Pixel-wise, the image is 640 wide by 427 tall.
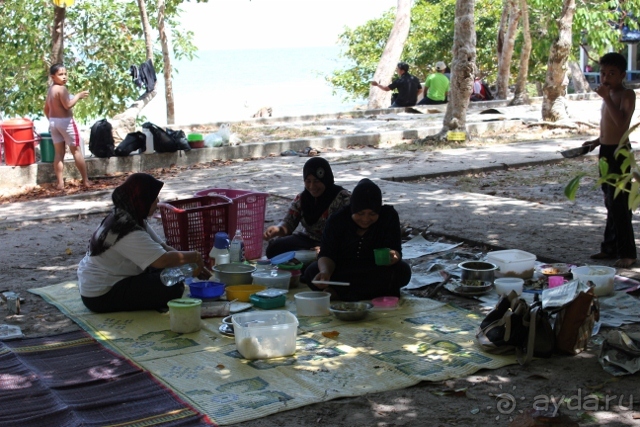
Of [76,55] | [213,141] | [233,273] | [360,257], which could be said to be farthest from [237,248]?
[76,55]

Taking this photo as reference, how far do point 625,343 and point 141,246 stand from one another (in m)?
3.06

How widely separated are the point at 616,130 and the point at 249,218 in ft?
10.1

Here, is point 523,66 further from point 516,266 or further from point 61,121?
point 516,266

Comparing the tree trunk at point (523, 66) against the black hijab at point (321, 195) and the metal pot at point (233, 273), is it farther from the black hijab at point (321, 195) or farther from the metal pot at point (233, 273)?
the metal pot at point (233, 273)

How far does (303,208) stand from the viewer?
673 centimetres

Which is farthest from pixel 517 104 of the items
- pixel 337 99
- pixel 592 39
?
pixel 337 99

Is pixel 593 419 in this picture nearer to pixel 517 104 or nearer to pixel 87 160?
pixel 87 160

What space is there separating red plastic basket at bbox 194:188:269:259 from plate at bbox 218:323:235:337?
64.8 inches

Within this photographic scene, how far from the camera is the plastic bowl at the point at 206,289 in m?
5.93

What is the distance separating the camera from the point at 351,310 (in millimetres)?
5395

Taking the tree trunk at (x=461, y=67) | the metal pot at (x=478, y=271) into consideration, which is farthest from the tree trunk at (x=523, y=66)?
the metal pot at (x=478, y=271)

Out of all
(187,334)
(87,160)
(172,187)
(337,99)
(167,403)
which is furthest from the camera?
(337,99)

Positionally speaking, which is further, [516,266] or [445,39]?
[445,39]

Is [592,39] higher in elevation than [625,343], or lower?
higher
